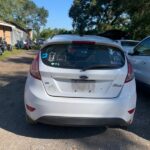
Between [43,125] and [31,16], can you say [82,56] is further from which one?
[31,16]

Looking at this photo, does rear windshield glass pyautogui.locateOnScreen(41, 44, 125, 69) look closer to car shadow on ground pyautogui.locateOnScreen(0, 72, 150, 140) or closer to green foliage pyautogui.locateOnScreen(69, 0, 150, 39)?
car shadow on ground pyautogui.locateOnScreen(0, 72, 150, 140)

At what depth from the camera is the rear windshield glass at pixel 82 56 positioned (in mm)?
5535

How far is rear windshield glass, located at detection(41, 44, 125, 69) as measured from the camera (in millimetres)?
5535

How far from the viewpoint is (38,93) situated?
545 cm

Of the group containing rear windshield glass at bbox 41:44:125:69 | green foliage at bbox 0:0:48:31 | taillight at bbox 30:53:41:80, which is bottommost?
green foliage at bbox 0:0:48:31

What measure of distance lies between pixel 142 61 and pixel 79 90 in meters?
3.41

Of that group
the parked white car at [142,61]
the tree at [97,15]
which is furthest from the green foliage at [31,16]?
the parked white car at [142,61]

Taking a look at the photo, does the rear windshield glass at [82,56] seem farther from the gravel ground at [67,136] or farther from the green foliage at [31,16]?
the green foliage at [31,16]

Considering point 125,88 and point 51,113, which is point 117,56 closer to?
point 125,88

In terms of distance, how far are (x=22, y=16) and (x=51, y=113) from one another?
9369 centimetres

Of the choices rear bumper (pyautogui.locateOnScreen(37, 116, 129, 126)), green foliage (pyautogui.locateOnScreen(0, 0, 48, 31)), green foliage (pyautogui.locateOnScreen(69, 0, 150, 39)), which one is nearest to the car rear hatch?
rear bumper (pyautogui.locateOnScreen(37, 116, 129, 126))

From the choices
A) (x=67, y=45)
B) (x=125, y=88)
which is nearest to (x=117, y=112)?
(x=125, y=88)

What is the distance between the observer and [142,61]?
330 inches

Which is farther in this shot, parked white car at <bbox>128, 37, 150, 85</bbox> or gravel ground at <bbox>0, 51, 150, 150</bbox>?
parked white car at <bbox>128, 37, 150, 85</bbox>
